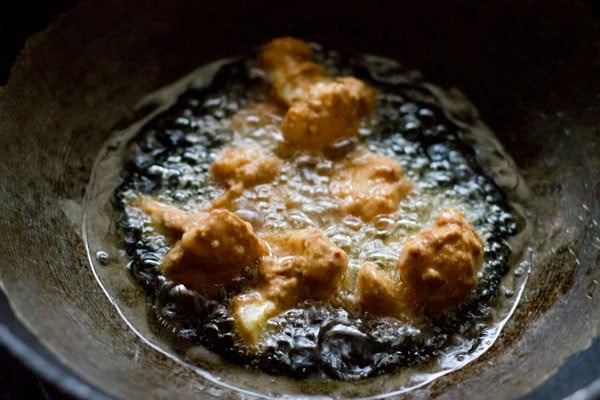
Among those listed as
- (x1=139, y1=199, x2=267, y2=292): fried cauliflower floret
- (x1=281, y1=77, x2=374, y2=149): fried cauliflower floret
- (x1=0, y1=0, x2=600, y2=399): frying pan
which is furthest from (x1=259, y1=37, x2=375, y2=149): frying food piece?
(x1=139, y1=199, x2=267, y2=292): fried cauliflower floret

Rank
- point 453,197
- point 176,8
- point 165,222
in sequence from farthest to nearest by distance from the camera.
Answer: point 176,8 → point 453,197 → point 165,222

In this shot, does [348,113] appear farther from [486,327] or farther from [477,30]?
[486,327]

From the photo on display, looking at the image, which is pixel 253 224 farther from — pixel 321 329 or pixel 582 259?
pixel 582 259

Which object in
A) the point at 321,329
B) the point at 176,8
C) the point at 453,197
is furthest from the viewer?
the point at 176,8

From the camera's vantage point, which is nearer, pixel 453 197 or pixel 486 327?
pixel 486 327

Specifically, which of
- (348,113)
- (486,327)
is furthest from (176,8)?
(486,327)

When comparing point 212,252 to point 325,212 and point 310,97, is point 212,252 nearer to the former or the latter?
point 325,212

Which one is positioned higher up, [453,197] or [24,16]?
[24,16]

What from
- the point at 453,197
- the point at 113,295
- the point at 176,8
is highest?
the point at 176,8
